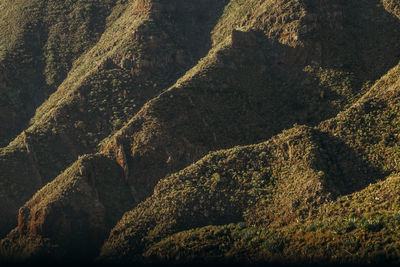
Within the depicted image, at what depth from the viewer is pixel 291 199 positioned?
47.1 metres

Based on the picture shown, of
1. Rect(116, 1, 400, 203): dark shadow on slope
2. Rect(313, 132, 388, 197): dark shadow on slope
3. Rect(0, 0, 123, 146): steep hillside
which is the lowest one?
Rect(313, 132, 388, 197): dark shadow on slope

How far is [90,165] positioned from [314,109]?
28.1m

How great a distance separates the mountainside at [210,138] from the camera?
148 ft

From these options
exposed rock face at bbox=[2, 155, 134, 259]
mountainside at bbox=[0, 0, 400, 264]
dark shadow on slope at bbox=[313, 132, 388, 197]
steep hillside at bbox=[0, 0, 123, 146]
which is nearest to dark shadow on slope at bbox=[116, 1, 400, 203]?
mountainside at bbox=[0, 0, 400, 264]

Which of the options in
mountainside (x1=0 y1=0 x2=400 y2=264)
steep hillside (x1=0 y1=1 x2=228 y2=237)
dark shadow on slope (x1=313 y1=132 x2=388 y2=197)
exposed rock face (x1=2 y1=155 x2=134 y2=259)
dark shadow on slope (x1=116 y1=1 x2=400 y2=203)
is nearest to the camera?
mountainside (x1=0 y1=0 x2=400 y2=264)

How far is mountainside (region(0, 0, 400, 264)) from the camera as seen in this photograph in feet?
148

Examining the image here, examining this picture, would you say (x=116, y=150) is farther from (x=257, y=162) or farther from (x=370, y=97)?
(x=370, y=97)

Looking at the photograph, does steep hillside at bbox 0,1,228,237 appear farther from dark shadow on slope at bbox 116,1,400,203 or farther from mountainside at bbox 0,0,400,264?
dark shadow on slope at bbox 116,1,400,203

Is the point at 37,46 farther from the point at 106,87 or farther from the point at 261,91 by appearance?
the point at 261,91

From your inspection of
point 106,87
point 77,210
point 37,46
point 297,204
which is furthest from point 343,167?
point 37,46

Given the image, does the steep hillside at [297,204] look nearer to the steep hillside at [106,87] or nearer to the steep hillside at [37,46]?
the steep hillside at [106,87]

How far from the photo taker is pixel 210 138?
2302 inches

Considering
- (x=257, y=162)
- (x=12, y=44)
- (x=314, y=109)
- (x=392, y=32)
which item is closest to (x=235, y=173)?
(x=257, y=162)

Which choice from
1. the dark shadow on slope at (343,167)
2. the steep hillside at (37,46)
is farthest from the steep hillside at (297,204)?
the steep hillside at (37,46)
